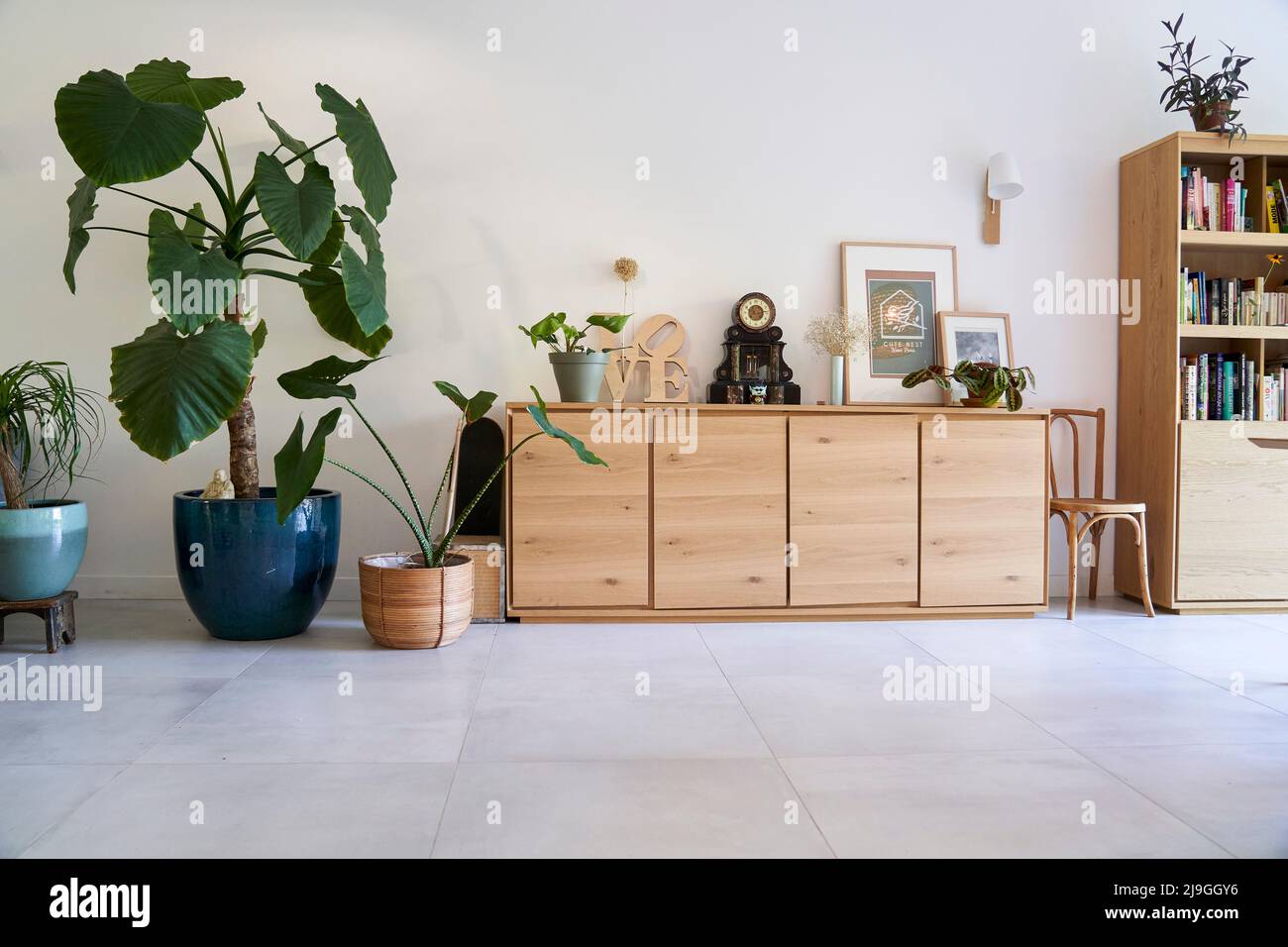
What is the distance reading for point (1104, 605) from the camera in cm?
383

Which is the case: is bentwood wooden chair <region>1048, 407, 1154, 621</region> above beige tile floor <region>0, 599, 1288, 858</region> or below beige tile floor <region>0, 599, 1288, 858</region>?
above

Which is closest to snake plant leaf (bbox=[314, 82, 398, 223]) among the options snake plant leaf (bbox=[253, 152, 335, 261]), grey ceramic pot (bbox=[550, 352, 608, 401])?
snake plant leaf (bbox=[253, 152, 335, 261])

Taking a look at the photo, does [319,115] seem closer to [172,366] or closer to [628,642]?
[172,366]

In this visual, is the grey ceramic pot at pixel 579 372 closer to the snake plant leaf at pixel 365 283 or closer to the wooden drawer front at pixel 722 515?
the wooden drawer front at pixel 722 515

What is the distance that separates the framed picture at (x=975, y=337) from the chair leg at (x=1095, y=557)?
0.85 metres

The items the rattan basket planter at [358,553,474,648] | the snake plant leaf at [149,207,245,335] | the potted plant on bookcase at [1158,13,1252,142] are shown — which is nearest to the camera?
the snake plant leaf at [149,207,245,335]

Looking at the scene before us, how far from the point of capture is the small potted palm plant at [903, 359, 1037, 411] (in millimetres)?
3490

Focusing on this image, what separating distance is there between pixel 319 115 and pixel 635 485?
203 centimetres

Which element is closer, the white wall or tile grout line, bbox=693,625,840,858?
tile grout line, bbox=693,625,840,858

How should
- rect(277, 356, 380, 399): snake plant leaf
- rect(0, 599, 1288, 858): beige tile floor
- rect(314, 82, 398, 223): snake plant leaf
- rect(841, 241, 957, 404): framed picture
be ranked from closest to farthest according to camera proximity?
rect(0, 599, 1288, 858): beige tile floor < rect(314, 82, 398, 223): snake plant leaf < rect(277, 356, 380, 399): snake plant leaf < rect(841, 241, 957, 404): framed picture

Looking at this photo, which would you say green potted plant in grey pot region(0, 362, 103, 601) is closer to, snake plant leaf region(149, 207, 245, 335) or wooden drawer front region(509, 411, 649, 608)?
snake plant leaf region(149, 207, 245, 335)

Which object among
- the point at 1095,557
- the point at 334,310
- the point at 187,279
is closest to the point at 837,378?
the point at 1095,557

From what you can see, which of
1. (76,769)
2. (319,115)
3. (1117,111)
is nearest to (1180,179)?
(1117,111)

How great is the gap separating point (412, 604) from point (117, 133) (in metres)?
1.62
